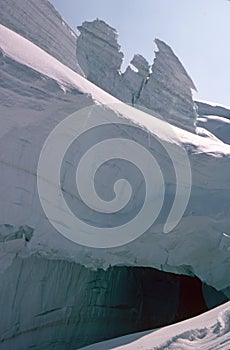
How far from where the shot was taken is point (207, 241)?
4.80 m

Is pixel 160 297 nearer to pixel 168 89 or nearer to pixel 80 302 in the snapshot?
pixel 80 302

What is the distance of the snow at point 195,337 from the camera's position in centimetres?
242

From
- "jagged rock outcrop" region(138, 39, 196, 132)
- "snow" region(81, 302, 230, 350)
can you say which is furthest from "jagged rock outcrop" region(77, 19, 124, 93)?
"snow" region(81, 302, 230, 350)

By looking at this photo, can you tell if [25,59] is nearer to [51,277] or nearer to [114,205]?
[114,205]

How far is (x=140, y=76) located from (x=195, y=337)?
366 inches

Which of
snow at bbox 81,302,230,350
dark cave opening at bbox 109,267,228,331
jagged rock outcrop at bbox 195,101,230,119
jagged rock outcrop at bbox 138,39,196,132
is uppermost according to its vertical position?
jagged rock outcrop at bbox 195,101,230,119

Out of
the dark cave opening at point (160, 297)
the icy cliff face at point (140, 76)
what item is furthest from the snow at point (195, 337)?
the icy cliff face at point (140, 76)

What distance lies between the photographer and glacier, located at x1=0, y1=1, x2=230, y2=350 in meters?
3.68

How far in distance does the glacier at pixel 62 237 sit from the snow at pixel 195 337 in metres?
1.19

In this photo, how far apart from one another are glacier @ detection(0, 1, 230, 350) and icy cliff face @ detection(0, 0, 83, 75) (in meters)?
5.95

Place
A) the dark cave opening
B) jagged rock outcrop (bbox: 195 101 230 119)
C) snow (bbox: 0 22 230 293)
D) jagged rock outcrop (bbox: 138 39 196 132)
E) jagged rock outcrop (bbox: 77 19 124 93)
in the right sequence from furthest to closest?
jagged rock outcrop (bbox: 195 101 230 119) < jagged rock outcrop (bbox: 138 39 196 132) < jagged rock outcrop (bbox: 77 19 124 93) < the dark cave opening < snow (bbox: 0 22 230 293)

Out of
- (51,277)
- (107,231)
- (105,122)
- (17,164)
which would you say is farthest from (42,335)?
(105,122)

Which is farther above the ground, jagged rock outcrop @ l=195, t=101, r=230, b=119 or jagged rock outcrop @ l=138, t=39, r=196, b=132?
jagged rock outcrop @ l=195, t=101, r=230, b=119

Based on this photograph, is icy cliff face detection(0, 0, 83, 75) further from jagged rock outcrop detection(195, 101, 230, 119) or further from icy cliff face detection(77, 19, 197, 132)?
jagged rock outcrop detection(195, 101, 230, 119)
